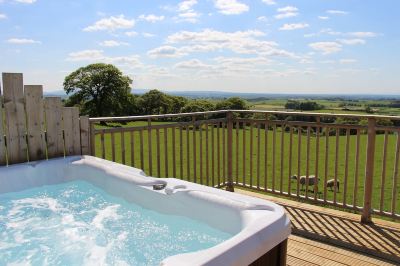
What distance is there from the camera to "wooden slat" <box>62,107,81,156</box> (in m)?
3.02

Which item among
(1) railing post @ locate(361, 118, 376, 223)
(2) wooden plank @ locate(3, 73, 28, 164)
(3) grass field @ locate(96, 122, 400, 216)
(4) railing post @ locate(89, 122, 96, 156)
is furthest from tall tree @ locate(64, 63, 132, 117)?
(1) railing post @ locate(361, 118, 376, 223)

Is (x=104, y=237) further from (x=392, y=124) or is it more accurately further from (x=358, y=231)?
(x=392, y=124)

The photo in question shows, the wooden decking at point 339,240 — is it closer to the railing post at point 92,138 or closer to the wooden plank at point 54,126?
the railing post at point 92,138

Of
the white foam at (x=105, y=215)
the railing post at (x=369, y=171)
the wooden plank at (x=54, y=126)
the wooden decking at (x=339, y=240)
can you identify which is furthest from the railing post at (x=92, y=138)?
the railing post at (x=369, y=171)

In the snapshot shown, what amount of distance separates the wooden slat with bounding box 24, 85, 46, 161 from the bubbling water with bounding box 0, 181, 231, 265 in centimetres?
51

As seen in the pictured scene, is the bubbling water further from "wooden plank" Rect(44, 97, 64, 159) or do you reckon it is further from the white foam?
"wooden plank" Rect(44, 97, 64, 159)

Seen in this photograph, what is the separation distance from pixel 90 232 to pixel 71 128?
1.37 meters

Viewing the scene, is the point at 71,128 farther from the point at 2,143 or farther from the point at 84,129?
the point at 2,143

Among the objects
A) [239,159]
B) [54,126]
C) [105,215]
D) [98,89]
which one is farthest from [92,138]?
[98,89]

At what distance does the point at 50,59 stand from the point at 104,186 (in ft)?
36.2

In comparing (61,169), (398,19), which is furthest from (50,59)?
(398,19)

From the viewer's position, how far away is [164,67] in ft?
44.3

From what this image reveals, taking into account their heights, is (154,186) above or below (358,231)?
above

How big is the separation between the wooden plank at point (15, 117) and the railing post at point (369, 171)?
3.25 metres
